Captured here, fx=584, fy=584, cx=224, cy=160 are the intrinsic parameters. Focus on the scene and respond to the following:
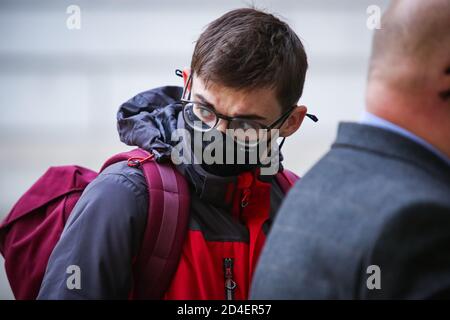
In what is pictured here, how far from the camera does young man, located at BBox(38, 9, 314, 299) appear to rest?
1.79 m

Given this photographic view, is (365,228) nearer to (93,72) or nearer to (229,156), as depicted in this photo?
(229,156)

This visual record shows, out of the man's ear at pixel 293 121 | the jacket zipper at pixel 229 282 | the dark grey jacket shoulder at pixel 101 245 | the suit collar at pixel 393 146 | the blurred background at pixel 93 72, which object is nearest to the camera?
the suit collar at pixel 393 146

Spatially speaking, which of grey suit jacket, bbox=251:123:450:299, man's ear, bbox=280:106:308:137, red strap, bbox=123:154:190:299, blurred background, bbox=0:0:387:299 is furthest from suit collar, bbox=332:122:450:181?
blurred background, bbox=0:0:387:299

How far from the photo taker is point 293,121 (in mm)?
2361

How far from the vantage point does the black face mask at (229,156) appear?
208 centimetres

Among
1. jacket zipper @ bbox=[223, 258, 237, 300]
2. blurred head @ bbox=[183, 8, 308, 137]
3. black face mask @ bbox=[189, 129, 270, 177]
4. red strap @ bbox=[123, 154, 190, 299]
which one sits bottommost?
jacket zipper @ bbox=[223, 258, 237, 300]

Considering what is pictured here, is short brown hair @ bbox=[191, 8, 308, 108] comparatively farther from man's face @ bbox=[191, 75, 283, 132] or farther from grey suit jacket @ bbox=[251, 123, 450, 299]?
grey suit jacket @ bbox=[251, 123, 450, 299]

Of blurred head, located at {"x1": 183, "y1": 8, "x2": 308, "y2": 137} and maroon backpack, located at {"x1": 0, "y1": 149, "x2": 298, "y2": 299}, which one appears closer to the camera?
maroon backpack, located at {"x1": 0, "y1": 149, "x2": 298, "y2": 299}

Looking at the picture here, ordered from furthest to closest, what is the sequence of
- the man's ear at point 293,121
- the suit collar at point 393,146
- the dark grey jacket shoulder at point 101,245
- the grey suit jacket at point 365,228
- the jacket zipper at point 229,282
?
the man's ear at point 293,121
the jacket zipper at point 229,282
the dark grey jacket shoulder at point 101,245
the suit collar at point 393,146
the grey suit jacket at point 365,228

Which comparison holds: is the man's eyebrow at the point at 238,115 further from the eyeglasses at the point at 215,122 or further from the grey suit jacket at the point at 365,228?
the grey suit jacket at the point at 365,228

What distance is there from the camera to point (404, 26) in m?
1.42

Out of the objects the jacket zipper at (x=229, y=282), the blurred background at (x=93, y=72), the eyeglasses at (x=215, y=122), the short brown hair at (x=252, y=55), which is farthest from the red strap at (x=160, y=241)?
the blurred background at (x=93, y=72)

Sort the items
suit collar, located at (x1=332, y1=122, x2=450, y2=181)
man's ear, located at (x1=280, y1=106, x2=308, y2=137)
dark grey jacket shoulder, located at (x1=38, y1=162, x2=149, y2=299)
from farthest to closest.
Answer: man's ear, located at (x1=280, y1=106, x2=308, y2=137) < dark grey jacket shoulder, located at (x1=38, y1=162, x2=149, y2=299) < suit collar, located at (x1=332, y1=122, x2=450, y2=181)

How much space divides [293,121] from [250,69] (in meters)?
0.36
